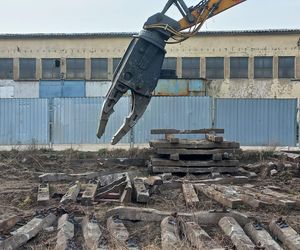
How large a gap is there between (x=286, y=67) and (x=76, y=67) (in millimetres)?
15254

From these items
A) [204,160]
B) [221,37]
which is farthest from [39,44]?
[204,160]

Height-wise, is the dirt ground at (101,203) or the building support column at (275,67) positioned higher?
the building support column at (275,67)

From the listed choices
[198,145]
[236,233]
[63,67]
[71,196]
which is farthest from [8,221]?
[63,67]

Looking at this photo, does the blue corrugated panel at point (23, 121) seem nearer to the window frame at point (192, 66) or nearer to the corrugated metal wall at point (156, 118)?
the corrugated metal wall at point (156, 118)

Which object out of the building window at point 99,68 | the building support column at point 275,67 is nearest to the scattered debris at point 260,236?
the building window at point 99,68

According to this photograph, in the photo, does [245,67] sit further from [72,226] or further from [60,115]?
[72,226]

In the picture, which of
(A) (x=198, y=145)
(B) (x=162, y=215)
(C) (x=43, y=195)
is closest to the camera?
(B) (x=162, y=215)

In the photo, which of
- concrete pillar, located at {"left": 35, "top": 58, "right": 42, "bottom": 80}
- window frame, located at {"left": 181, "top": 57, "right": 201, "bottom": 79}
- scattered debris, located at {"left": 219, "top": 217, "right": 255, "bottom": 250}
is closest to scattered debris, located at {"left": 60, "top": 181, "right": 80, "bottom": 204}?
scattered debris, located at {"left": 219, "top": 217, "right": 255, "bottom": 250}

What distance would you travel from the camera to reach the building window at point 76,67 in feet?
123

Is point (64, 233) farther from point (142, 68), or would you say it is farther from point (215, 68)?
point (215, 68)

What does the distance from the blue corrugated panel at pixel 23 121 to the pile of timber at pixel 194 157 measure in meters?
9.34

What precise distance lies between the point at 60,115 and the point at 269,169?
10.6 m

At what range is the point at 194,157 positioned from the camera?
1213 centimetres

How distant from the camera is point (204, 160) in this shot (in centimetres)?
1203
